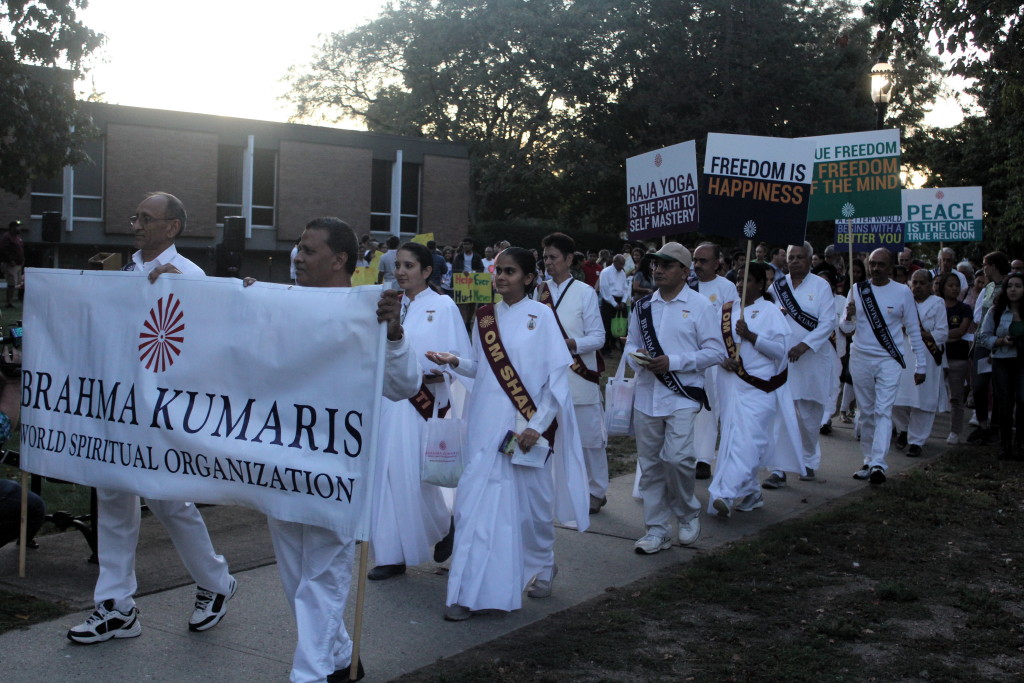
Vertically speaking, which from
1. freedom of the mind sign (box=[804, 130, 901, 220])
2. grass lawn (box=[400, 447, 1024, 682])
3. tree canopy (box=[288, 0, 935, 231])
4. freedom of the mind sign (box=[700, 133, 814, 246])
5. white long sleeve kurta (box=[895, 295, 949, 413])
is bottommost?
grass lawn (box=[400, 447, 1024, 682])

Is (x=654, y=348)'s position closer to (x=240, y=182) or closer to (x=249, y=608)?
(x=249, y=608)

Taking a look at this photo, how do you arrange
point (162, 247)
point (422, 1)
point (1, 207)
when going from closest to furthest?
1. point (162, 247)
2. point (1, 207)
3. point (422, 1)

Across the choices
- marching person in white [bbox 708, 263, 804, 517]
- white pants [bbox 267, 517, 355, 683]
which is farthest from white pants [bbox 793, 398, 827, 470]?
white pants [bbox 267, 517, 355, 683]

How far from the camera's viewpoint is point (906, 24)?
41.5 ft

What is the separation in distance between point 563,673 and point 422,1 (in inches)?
1949

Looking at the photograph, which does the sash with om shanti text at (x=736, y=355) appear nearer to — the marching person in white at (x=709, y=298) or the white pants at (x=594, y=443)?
the marching person in white at (x=709, y=298)

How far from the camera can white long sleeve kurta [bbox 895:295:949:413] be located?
38.0ft

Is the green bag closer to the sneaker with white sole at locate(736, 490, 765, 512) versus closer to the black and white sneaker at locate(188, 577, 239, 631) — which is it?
the sneaker with white sole at locate(736, 490, 765, 512)

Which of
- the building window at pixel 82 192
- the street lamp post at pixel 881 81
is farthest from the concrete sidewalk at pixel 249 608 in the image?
the building window at pixel 82 192

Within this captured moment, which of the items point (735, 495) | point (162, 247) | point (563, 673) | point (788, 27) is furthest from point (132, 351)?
point (788, 27)

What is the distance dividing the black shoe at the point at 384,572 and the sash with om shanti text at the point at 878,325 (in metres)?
5.62

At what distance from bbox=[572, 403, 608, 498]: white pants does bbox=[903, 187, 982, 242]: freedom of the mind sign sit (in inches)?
453

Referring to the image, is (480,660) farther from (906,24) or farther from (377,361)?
(906,24)

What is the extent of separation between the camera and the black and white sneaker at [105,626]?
490 cm
